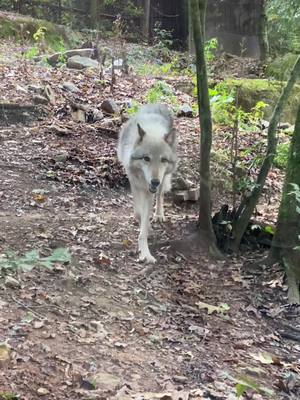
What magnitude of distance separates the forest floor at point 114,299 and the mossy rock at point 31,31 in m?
9.32

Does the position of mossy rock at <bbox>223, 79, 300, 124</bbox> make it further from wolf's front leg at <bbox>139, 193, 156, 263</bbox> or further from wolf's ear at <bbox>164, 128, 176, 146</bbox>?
wolf's front leg at <bbox>139, 193, 156, 263</bbox>

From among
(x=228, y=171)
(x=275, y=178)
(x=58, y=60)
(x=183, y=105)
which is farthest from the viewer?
(x=58, y=60)

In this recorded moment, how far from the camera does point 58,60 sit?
1391cm

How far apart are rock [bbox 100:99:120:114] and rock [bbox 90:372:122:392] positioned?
23.1 feet

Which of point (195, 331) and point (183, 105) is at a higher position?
point (183, 105)

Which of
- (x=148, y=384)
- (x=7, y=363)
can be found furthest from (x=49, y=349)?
(x=148, y=384)

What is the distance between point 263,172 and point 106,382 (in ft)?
11.9

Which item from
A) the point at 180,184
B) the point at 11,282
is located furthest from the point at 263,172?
the point at 11,282

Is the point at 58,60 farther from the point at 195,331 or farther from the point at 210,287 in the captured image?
the point at 195,331

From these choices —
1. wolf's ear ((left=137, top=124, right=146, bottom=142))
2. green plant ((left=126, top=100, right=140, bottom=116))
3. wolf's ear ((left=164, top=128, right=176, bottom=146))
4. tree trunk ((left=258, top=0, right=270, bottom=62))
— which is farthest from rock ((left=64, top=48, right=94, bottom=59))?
wolf's ear ((left=137, top=124, right=146, bottom=142))

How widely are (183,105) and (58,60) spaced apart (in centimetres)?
390

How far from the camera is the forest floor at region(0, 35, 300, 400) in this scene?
3.91 meters

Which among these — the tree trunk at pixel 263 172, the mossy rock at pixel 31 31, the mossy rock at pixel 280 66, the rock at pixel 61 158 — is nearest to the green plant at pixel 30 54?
the mossy rock at pixel 31 31

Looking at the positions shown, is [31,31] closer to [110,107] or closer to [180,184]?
[110,107]
